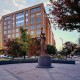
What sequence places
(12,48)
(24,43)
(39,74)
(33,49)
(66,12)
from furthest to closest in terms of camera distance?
(33,49) < (24,43) < (12,48) < (39,74) < (66,12)

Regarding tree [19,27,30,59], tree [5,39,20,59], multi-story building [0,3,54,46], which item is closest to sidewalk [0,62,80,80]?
tree [5,39,20,59]

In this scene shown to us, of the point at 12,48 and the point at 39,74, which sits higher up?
the point at 12,48

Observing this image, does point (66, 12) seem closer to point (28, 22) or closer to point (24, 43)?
point (24, 43)

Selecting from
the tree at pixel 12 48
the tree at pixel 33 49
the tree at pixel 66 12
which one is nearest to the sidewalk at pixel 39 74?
the tree at pixel 66 12

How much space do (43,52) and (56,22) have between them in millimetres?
16251

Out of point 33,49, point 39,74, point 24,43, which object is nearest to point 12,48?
point 24,43

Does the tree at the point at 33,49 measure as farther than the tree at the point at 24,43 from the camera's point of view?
Yes

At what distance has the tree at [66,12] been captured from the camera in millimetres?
7297

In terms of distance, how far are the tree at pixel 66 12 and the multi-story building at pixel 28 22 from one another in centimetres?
9347

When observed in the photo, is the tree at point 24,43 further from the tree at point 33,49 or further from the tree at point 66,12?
the tree at point 66,12

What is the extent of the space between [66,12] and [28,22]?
351ft

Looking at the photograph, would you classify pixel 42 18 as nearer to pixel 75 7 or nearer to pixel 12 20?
pixel 12 20

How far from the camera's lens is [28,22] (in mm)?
114125

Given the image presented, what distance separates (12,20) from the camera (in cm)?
12444
